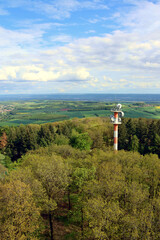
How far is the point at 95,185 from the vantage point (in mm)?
24672

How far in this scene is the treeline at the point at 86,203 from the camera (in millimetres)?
17703

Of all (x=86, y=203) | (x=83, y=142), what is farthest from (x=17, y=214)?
(x=83, y=142)

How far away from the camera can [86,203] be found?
22.2m

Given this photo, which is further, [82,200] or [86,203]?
[82,200]

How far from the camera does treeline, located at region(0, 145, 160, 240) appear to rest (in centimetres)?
1770

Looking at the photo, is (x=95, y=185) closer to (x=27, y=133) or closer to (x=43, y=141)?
(x=43, y=141)

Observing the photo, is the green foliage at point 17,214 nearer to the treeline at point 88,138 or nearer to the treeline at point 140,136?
the treeline at point 88,138

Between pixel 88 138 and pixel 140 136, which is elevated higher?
pixel 140 136

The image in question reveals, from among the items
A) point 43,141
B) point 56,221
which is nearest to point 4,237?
point 56,221

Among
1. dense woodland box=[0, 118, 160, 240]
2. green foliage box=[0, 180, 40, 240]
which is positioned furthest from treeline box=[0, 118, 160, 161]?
green foliage box=[0, 180, 40, 240]

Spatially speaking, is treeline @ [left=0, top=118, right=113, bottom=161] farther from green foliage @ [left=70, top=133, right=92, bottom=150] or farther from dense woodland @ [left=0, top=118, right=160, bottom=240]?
dense woodland @ [left=0, top=118, right=160, bottom=240]

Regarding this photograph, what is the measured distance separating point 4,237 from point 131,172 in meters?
21.5

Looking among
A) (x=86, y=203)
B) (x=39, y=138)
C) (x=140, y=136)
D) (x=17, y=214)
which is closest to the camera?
(x=17, y=214)

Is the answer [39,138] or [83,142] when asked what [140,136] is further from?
[39,138]
